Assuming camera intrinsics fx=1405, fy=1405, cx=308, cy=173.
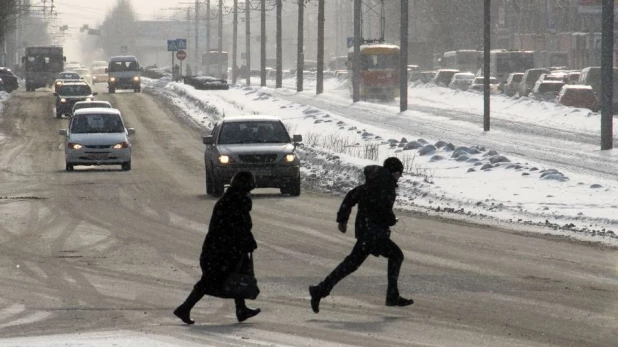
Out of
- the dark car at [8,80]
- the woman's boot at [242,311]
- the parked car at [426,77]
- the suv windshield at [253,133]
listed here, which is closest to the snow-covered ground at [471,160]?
the woman's boot at [242,311]

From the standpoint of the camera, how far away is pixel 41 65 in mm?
92062

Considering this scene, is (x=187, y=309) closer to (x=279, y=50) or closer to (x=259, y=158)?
(x=259, y=158)

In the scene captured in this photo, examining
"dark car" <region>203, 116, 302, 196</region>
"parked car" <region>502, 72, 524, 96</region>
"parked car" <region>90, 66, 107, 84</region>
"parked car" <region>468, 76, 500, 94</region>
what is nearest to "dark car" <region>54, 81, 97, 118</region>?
"parked car" <region>502, 72, 524, 96</region>

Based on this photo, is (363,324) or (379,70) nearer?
(363,324)

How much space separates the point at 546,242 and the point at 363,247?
23.3 feet

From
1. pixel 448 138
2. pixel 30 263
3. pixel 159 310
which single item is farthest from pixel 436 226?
pixel 448 138

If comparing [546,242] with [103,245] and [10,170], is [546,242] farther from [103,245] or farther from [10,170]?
[10,170]

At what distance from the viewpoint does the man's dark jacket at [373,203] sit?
1248 centimetres

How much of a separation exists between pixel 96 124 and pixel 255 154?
433 inches

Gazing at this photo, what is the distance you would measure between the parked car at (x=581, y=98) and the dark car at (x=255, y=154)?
3484 cm

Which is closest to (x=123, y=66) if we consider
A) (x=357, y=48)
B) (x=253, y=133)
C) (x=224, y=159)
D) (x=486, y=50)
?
(x=357, y=48)

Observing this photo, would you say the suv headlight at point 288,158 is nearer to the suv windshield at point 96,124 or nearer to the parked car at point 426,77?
the suv windshield at point 96,124

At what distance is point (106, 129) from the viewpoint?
3653 cm

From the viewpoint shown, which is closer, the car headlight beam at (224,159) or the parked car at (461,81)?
the car headlight beam at (224,159)
